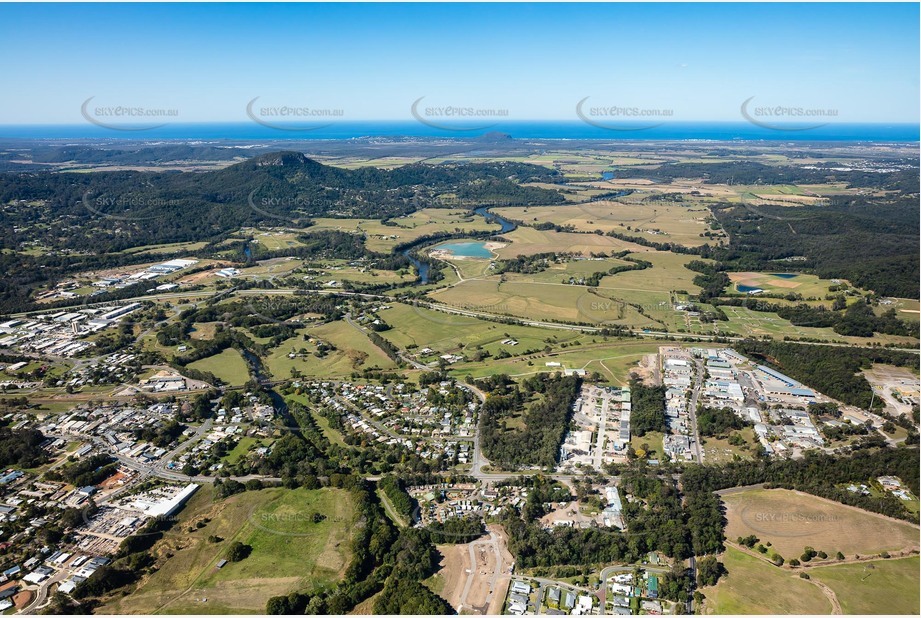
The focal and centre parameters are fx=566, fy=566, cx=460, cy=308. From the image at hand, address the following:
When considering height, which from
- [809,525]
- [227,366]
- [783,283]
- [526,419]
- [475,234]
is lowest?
[809,525]

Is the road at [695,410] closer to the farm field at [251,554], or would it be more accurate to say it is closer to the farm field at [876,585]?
the farm field at [876,585]

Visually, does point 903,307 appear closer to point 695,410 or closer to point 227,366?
point 695,410

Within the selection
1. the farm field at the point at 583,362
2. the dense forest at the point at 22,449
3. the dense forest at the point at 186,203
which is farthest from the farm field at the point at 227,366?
the dense forest at the point at 186,203

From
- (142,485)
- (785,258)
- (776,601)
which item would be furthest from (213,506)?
(785,258)

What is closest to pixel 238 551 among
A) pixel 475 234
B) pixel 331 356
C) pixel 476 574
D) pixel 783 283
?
pixel 476 574

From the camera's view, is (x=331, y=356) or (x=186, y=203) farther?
(x=186, y=203)

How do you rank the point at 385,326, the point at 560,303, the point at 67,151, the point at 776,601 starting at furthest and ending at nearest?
1. the point at 67,151
2. the point at 560,303
3. the point at 385,326
4. the point at 776,601

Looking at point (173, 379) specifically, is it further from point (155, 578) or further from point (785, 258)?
point (785, 258)
